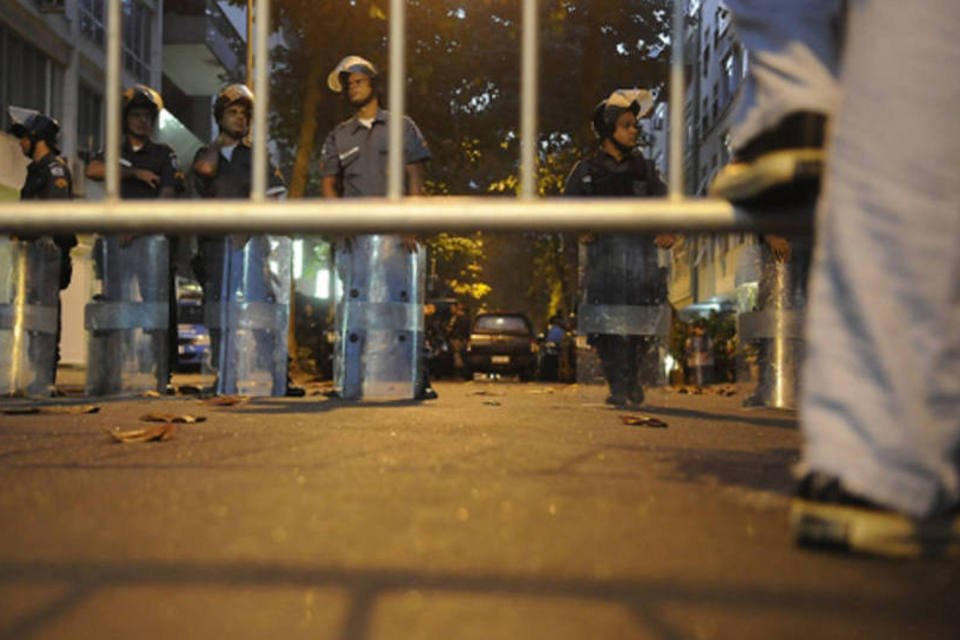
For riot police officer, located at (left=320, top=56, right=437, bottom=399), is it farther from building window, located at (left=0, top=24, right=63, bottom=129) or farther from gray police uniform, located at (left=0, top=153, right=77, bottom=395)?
building window, located at (left=0, top=24, right=63, bottom=129)

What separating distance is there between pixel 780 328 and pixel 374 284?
2.59 metres

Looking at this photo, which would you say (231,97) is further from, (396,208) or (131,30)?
(131,30)

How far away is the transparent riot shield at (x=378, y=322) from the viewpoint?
298 inches

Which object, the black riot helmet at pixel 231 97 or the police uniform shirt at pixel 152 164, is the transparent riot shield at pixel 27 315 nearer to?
the police uniform shirt at pixel 152 164

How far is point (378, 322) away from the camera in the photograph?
7.57 meters

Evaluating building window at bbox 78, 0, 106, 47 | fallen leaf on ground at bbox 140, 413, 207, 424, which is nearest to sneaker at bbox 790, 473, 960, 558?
fallen leaf on ground at bbox 140, 413, 207, 424

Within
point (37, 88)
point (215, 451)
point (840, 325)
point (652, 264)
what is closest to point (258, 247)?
point (652, 264)

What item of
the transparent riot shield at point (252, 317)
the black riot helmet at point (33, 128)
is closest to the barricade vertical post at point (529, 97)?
the transparent riot shield at point (252, 317)

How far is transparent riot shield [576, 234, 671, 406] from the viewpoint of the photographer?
761 centimetres

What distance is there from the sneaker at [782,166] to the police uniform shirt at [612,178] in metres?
5.25

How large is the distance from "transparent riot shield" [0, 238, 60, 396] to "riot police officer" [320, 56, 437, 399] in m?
2.05

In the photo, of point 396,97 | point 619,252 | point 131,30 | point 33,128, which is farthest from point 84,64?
point 396,97

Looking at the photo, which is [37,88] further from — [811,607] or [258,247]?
[811,607]

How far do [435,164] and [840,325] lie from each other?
56.0 feet
